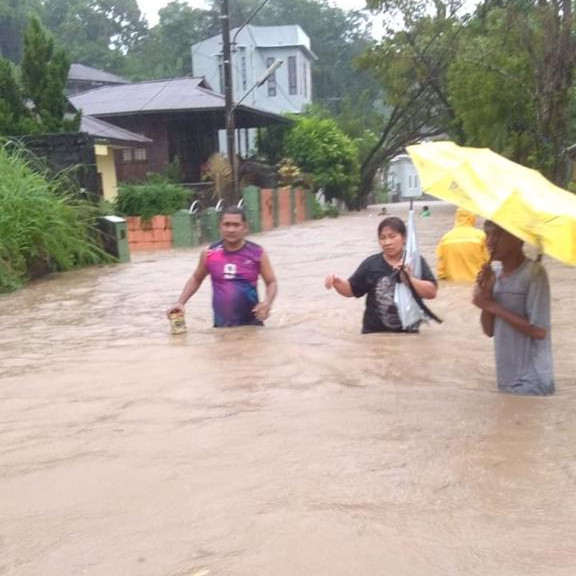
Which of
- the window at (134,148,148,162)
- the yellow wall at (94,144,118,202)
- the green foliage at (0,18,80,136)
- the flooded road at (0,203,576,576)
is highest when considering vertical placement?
the green foliage at (0,18,80,136)

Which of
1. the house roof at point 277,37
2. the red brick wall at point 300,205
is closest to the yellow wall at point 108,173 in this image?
the red brick wall at point 300,205

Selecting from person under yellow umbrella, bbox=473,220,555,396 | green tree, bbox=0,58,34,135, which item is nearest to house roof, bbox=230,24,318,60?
green tree, bbox=0,58,34,135

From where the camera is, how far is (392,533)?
10.9 ft

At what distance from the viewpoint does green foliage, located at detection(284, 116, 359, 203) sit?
37.6 m

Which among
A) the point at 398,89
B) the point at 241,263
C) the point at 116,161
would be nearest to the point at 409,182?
the point at 398,89

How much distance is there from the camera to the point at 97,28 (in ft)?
230

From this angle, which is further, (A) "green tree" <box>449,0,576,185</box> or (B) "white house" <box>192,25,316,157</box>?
(B) "white house" <box>192,25,316,157</box>

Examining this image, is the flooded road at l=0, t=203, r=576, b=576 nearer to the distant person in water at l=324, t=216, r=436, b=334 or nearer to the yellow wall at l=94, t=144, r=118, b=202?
the distant person in water at l=324, t=216, r=436, b=334

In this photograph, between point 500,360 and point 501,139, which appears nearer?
point 500,360

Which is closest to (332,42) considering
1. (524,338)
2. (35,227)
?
(35,227)

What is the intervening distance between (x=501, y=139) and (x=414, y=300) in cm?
2178

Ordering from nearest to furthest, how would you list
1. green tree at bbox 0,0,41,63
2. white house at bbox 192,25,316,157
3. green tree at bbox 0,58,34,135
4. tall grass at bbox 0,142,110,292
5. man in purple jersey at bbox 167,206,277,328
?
man in purple jersey at bbox 167,206,277,328 → tall grass at bbox 0,142,110,292 → green tree at bbox 0,58,34,135 → white house at bbox 192,25,316,157 → green tree at bbox 0,0,41,63

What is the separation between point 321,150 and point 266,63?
1576 cm

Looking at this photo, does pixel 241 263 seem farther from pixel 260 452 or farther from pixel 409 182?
pixel 409 182
